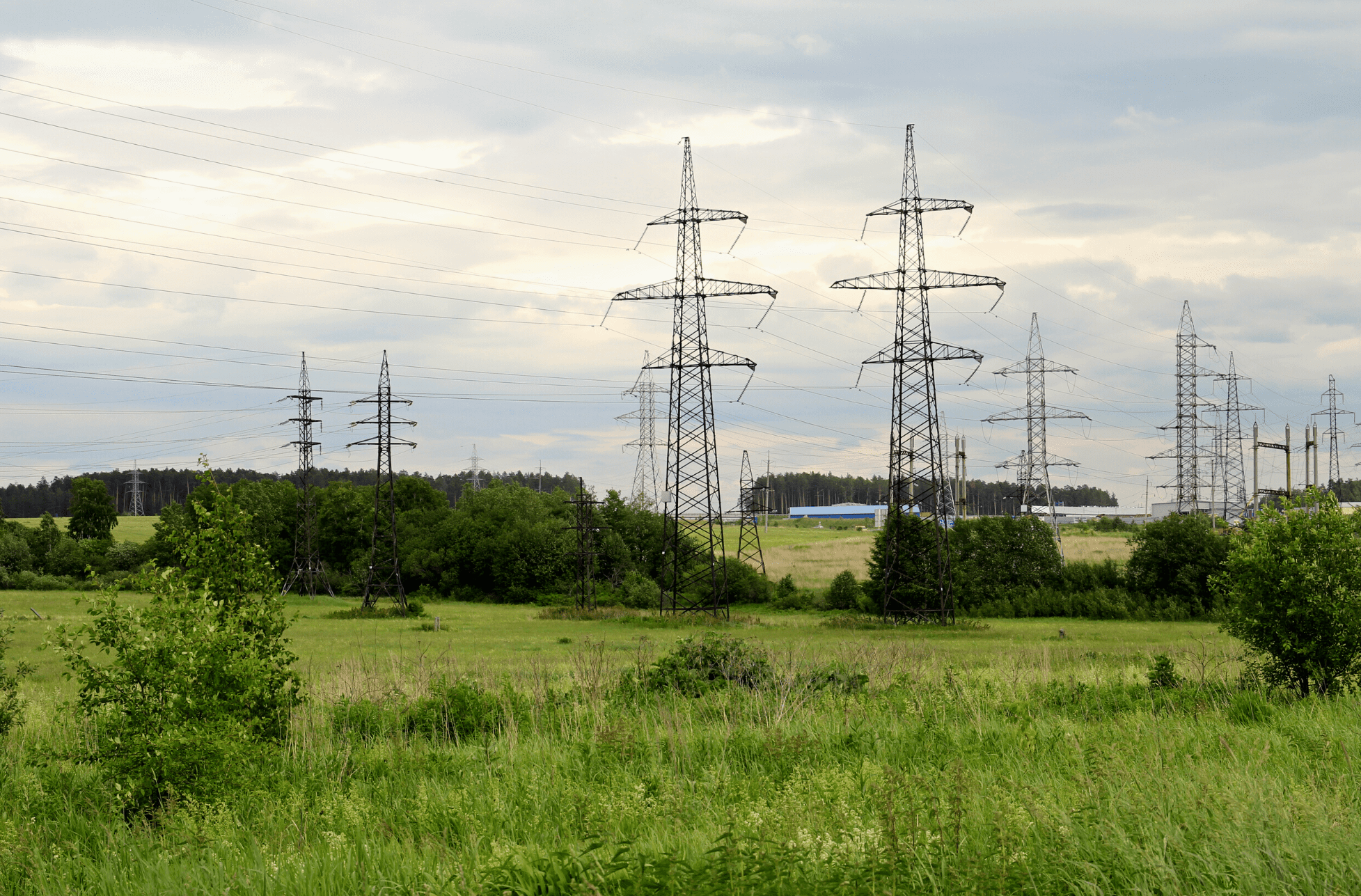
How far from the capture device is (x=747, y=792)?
304 inches

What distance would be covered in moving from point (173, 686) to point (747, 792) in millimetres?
6196

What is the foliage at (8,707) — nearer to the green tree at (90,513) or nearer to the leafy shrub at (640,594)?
the leafy shrub at (640,594)

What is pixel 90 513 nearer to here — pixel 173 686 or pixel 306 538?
pixel 306 538

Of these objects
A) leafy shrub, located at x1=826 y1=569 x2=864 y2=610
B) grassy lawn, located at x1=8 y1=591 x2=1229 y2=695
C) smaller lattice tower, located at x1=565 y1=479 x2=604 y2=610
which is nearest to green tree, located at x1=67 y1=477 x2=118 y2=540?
grassy lawn, located at x1=8 y1=591 x2=1229 y2=695

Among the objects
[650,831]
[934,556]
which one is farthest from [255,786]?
[934,556]

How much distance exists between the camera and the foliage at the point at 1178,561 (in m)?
52.2

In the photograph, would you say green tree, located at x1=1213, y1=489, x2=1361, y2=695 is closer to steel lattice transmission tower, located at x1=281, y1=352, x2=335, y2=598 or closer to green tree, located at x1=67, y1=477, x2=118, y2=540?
steel lattice transmission tower, located at x1=281, y1=352, x2=335, y2=598

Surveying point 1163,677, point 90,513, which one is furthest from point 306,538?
point 1163,677

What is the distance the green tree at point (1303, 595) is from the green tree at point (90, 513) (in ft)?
334

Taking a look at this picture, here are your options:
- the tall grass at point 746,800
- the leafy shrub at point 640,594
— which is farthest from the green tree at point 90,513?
the tall grass at point 746,800

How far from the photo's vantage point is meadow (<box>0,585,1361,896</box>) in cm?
543

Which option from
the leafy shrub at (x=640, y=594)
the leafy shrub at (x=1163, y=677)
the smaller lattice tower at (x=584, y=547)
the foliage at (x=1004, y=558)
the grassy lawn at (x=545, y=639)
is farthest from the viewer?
the leafy shrub at (x=640, y=594)

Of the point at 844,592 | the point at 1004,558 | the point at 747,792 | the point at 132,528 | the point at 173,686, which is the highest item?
the point at 173,686

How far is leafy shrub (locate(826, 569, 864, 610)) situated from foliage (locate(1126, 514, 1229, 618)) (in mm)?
15179
